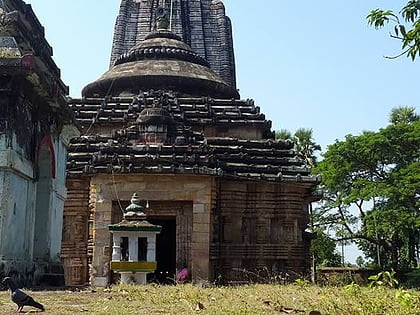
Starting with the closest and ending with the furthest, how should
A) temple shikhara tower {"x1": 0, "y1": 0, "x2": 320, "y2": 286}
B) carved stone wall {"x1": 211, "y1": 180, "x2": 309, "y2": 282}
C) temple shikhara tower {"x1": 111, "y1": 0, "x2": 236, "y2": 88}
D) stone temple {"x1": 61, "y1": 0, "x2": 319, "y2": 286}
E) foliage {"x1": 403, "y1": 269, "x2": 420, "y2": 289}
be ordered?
temple shikhara tower {"x1": 0, "y1": 0, "x2": 320, "y2": 286} < stone temple {"x1": 61, "y1": 0, "x2": 319, "y2": 286} < carved stone wall {"x1": 211, "y1": 180, "x2": 309, "y2": 282} < foliage {"x1": 403, "y1": 269, "x2": 420, "y2": 289} < temple shikhara tower {"x1": 111, "y1": 0, "x2": 236, "y2": 88}

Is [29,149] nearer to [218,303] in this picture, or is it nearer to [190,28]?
[218,303]

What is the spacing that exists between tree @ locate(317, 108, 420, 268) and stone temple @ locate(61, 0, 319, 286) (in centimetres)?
980

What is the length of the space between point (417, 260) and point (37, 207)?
A: 29.5 m

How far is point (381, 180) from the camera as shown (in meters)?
32.6

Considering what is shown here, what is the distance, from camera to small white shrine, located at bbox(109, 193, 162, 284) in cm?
1515

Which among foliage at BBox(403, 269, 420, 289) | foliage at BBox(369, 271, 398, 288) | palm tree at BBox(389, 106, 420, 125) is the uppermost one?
palm tree at BBox(389, 106, 420, 125)

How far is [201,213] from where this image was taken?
18.3 m

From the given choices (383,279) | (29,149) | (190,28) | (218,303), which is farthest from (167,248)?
(190,28)

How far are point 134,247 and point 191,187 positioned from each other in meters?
3.36

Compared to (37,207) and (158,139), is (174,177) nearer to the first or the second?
(158,139)

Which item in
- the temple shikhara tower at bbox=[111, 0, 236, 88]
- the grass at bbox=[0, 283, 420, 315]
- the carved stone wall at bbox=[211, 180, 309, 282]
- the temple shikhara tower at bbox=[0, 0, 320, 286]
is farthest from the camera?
the temple shikhara tower at bbox=[111, 0, 236, 88]

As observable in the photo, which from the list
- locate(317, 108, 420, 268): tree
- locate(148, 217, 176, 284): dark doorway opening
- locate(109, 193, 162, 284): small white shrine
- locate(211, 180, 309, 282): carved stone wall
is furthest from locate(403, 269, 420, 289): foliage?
locate(109, 193, 162, 284): small white shrine

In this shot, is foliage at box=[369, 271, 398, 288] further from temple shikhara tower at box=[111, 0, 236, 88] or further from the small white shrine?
temple shikhara tower at box=[111, 0, 236, 88]

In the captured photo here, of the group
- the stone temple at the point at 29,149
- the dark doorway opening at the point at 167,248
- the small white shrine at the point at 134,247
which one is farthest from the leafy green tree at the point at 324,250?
the stone temple at the point at 29,149
